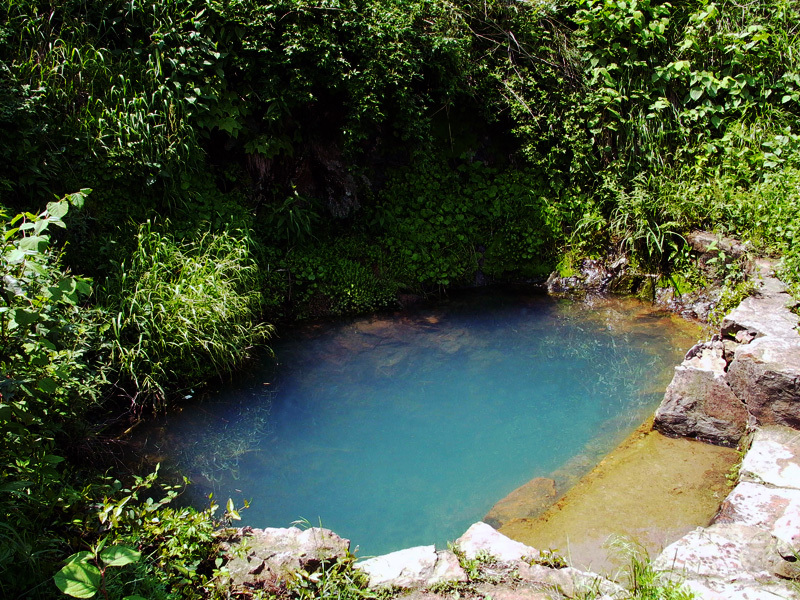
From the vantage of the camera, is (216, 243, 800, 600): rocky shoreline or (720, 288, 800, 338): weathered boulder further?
(720, 288, 800, 338): weathered boulder

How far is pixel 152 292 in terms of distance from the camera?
16.1ft

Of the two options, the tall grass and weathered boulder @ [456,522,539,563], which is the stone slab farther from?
the tall grass

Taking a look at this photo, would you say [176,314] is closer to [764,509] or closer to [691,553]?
[691,553]

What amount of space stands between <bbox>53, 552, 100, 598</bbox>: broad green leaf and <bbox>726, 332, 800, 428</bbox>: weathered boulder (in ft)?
12.8

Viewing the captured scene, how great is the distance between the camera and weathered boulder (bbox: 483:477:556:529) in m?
3.76

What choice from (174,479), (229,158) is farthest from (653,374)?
(229,158)

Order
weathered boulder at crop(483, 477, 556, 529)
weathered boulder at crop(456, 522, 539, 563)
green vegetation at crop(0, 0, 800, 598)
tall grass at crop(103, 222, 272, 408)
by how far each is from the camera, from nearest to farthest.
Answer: weathered boulder at crop(456, 522, 539, 563) → weathered boulder at crop(483, 477, 556, 529) → tall grass at crop(103, 222, 272, 408) → green vegetation at crop(0, 0, 800, 598)

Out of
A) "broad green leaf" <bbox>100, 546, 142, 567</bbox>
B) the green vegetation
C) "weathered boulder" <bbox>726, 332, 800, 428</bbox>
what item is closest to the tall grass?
the green vegetation

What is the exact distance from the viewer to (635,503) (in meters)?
3.71

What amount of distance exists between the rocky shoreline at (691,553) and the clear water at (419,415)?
0.80m

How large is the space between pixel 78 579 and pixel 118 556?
0.54ft

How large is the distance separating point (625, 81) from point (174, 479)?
6456mm

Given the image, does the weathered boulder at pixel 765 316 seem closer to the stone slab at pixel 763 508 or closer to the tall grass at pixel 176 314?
the stone slab at pixel 763 508

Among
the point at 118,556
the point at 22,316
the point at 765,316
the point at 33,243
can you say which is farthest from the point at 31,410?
the point at 765,316
